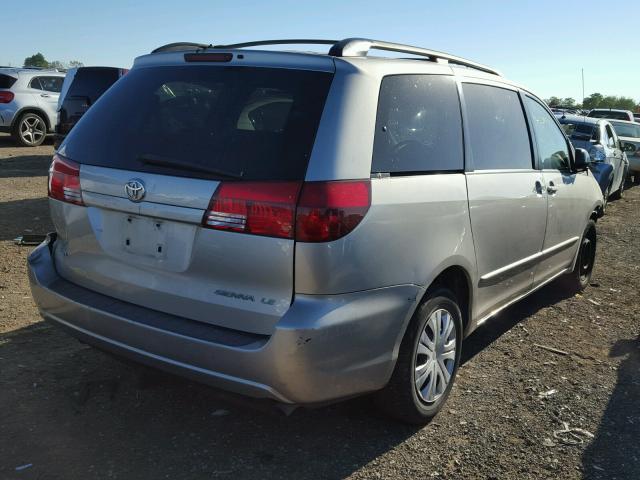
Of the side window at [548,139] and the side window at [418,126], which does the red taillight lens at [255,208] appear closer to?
the side window at [418,126]

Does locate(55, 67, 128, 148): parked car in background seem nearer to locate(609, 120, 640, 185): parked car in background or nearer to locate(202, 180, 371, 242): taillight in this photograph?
locate(202, 180, 371, 242): taillight

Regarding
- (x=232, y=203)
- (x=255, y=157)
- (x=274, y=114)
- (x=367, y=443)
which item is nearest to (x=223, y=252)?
(x=232, y=203)

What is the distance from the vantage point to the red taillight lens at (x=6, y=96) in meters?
15.8

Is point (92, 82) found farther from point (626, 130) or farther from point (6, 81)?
point (626, 130)

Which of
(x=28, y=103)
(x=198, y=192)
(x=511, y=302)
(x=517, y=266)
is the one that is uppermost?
(x=28, y=103)

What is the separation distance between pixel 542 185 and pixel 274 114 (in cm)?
252

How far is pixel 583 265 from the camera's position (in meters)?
6.16

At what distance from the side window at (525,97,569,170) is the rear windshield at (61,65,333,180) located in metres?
2.53

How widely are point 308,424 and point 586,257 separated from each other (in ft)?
12.6

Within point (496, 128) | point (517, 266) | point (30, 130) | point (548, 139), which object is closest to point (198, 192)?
point (496, 128)

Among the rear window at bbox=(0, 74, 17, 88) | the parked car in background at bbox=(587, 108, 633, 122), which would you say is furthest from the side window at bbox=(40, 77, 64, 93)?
the parked car in background at bbox=(587, 108, 633, 122)

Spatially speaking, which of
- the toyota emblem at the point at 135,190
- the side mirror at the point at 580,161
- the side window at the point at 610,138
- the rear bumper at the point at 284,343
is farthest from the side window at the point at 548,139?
the side window at the point at 610,138

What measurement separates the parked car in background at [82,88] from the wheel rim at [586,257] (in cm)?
819

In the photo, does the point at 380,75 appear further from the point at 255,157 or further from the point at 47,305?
the point at 47,305
